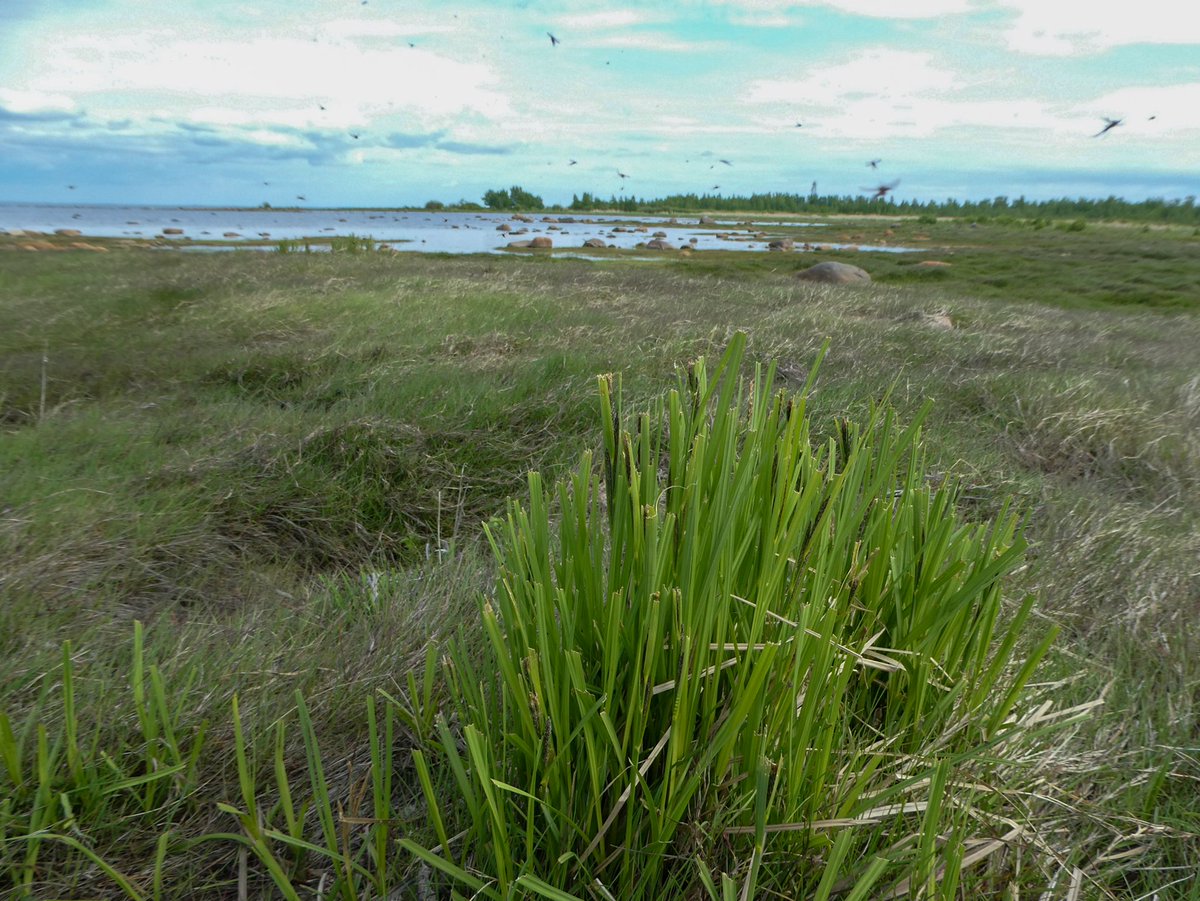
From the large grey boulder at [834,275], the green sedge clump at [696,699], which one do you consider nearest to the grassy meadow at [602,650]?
the green sedge clump at [696,699]

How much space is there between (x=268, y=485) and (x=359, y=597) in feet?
5.15

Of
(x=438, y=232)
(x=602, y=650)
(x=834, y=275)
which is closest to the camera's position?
(x=602, y=650)

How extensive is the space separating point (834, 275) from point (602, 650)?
1938cm

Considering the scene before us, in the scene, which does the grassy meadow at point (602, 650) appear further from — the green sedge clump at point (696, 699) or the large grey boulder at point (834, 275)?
the large grey boulder at point (834, 275)

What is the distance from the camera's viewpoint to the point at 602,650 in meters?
1.12

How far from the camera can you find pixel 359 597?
2.28 m

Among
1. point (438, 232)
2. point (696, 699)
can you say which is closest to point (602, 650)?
point (696, 699)

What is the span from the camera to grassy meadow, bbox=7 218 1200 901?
1.04 m

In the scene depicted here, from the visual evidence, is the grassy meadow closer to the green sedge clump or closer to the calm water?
the green sedge clump

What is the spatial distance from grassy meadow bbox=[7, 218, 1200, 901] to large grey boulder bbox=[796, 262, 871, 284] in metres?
14.7

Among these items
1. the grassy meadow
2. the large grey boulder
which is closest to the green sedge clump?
the grassy meadow

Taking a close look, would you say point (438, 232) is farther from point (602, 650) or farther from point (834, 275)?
point (602, 650)

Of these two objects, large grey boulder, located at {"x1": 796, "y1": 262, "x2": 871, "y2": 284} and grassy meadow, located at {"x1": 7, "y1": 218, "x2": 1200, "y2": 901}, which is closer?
grassy meadow, located at {"x1": 7, "y1": 218, "x2": 1200, "y2": 901}

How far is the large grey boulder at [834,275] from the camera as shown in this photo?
1867cm
